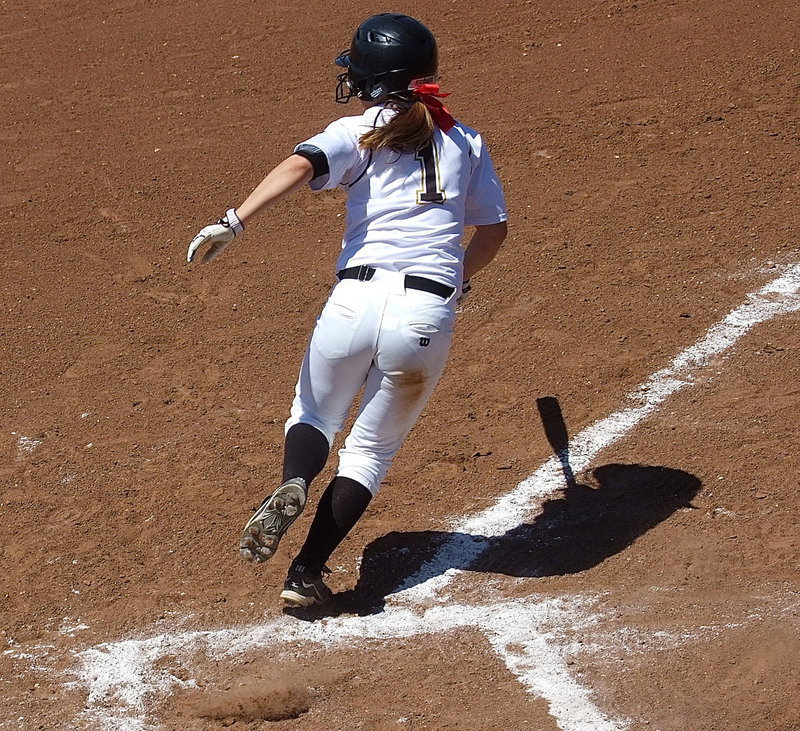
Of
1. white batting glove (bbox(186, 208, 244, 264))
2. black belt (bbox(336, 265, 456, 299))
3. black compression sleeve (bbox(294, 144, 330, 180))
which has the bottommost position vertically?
black belt (bbox(336, 265, 456, 299))

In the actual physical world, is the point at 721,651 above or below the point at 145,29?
below

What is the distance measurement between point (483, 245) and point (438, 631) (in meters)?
1.45

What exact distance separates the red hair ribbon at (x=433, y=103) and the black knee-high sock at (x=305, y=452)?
3.79 feet

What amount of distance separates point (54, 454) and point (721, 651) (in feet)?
10.1

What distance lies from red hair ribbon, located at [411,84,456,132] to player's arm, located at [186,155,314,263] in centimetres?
51

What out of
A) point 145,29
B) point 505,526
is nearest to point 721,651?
point 505,526

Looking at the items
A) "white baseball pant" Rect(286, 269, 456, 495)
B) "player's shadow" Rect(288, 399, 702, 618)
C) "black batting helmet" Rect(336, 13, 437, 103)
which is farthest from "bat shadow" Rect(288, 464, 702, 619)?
"black batting helmet" Rect(336, 13, 437, 103)

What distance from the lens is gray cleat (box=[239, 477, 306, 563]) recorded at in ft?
11.7

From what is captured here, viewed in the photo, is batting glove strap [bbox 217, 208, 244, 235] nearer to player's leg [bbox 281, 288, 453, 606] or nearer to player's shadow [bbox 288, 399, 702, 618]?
player's leg [bbox 281, 288, 453, 606]

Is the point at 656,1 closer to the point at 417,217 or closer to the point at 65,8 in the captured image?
the point at 65,8

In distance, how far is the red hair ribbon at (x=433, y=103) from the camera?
375cm

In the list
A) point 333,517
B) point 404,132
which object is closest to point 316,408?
point 333,517

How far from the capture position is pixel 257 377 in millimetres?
5613

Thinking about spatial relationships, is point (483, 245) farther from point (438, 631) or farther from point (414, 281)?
point (438, 631)
